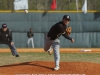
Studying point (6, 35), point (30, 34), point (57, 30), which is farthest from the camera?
point (30, 34)

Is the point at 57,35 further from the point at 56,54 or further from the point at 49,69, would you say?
the point at 49,69

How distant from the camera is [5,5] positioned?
98.6 ft

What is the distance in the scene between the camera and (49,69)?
34.4 feet

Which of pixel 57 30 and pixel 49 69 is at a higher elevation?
pixel 57 30

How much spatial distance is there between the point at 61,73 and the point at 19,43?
18.3 meters

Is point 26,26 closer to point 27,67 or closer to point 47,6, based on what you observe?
point 47,6

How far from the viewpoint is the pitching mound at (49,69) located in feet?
33.3

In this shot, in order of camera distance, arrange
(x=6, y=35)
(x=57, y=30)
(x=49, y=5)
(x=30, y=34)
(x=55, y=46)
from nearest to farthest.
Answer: (x=57, y=30) < (x=55, y=46) < (x=6, y=35) < (x=30, y=34) < (x=49, y=5)

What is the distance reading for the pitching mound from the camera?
10.1 meters

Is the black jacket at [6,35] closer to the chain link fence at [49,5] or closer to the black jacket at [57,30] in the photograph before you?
the black jacket at [57,30]

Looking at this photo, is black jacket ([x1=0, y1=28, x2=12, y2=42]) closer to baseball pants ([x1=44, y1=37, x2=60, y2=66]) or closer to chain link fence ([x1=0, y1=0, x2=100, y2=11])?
baseball pants ([x1=44, y1=37, x2=60, y2=66])

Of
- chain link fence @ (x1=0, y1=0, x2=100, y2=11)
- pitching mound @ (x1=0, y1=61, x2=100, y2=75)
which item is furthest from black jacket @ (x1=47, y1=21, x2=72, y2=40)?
chain link fence @ (x1=0, y1=0, x2=100, y2=11)

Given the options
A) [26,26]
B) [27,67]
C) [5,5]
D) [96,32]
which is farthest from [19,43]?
[27,67]

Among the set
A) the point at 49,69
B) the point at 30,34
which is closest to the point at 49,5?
the point at 30,34
